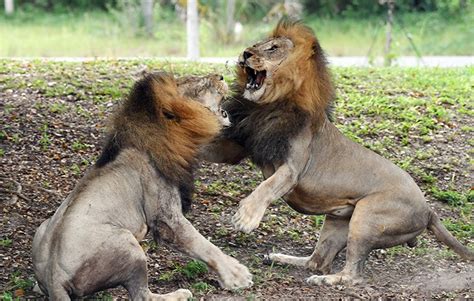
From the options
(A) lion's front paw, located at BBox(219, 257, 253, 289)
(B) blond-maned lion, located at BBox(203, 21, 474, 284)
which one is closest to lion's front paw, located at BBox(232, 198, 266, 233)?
(B) blond-maned lion, located at BBox(203, 21, 474, 284)

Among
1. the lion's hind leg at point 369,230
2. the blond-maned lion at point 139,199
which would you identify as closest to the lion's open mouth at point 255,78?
the blond-maned lion at point 139,199

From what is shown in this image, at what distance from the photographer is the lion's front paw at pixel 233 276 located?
14.8 ft

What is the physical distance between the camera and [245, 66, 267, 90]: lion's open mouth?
508 cm

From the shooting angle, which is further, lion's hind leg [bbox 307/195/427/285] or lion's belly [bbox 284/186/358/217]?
lion's belly [bbox 284/186/358/217]

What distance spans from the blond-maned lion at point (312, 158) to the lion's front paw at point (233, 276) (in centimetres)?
42

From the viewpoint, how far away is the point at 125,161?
4461 mm

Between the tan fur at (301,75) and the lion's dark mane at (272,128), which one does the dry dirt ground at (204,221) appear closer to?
the lion's dark mane at (272,128)

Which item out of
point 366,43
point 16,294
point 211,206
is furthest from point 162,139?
point 366,43

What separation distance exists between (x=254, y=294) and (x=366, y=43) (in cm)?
1374

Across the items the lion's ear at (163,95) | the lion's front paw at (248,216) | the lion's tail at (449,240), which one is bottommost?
the lion's tail at (449,240)

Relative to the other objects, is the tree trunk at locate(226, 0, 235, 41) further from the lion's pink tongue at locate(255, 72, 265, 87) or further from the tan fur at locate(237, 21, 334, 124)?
the lion's pink tongue at locate(255, 72, 265, 87)

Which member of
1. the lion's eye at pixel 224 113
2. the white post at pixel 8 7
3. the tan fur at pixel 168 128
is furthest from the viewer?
the white post at pixel 8 7

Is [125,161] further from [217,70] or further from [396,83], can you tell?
[396,83]

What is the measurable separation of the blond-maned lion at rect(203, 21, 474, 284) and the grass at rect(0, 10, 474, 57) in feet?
29.5
